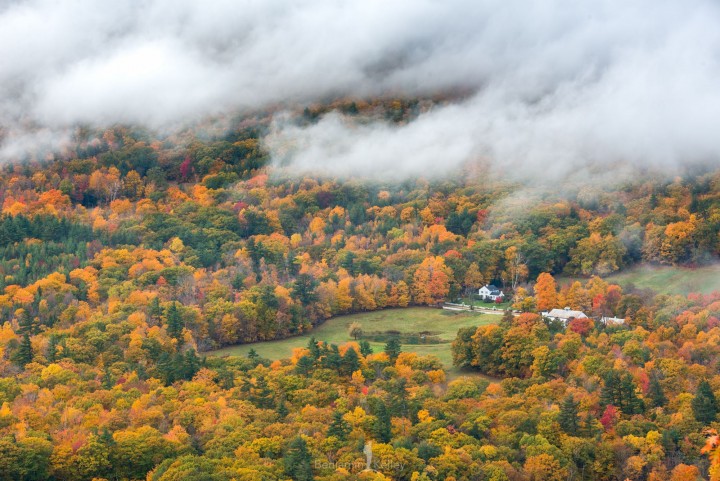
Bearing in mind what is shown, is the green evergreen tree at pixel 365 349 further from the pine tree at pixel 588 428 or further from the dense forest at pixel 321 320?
the pine tree at pixel 588 428

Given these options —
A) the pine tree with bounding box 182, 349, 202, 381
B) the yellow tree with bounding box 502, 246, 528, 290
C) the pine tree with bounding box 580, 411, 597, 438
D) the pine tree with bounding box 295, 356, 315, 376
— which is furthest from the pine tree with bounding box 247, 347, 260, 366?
the yellow tree with bounding box 502, 246, 528, 290

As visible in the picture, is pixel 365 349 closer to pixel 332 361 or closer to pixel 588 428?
pixel 332 361

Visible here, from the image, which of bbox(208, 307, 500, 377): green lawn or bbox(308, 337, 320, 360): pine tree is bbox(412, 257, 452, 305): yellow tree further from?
bbox(308, 337, 320, 360): pine tree

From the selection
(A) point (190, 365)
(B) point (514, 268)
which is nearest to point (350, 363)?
(A) point (190, 365)

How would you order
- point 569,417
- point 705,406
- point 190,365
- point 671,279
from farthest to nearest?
point 671,279 → point 190,365 → point 705,406 → point 569,417

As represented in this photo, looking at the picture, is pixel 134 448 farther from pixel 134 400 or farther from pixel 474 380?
pixel 474 380

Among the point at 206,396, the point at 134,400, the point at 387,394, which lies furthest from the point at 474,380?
the point at 134,400

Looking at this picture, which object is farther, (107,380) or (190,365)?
(190,365)
